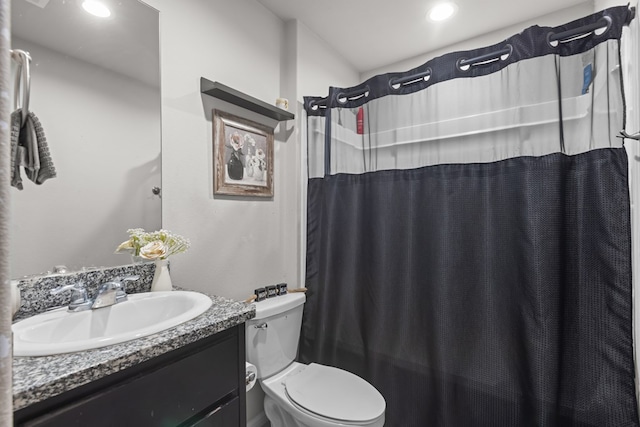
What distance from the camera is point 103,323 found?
3.37 feet

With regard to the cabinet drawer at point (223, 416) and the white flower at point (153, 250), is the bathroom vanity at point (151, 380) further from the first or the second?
the white flower at point (153, 250)

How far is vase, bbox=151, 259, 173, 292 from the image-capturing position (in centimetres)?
123

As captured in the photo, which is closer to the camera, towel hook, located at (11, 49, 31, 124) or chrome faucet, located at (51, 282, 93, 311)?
towel hook, located at (11, 49, 31, 124)

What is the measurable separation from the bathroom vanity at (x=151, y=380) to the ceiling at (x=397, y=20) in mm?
1789

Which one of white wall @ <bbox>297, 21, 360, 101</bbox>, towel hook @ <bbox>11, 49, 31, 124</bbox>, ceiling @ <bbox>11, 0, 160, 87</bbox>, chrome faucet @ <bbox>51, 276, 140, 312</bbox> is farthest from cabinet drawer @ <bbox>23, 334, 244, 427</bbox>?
white wall @ <bbox>297, 21, 360, 101</bbox>

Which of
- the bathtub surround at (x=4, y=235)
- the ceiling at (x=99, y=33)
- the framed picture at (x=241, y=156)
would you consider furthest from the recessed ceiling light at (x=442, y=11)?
the bathtub surround at (x=4, y=235)

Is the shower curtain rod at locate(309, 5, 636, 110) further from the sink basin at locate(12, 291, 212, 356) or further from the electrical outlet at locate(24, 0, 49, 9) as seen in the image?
the sink basin at locate(12, 291, 212, 356)

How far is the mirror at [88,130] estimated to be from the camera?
1.04 metres

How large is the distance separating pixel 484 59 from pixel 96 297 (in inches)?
75.4

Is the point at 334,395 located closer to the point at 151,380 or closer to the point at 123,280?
the point at 151,380

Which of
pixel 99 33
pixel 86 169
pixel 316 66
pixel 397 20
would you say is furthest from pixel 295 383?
pixel 397 20

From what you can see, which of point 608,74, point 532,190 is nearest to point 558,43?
point 608,74

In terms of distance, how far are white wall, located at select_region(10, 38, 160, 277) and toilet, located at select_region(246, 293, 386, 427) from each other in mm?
711

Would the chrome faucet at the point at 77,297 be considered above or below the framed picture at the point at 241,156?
below
